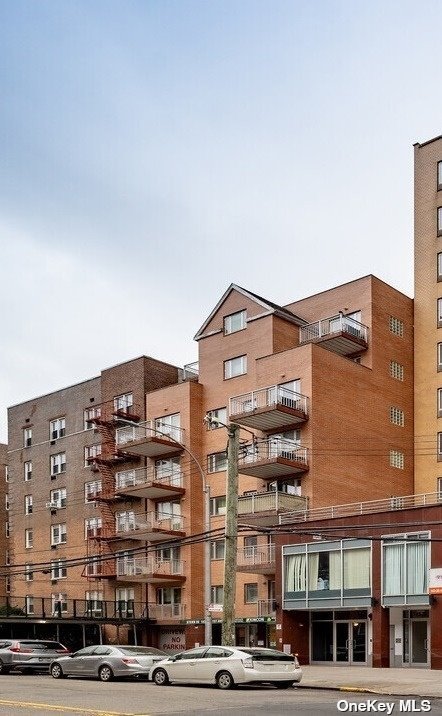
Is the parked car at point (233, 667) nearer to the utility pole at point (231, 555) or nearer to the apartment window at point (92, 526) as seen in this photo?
the utility pole at point (231, 555)

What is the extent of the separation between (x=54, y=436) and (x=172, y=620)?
1666 centimetres

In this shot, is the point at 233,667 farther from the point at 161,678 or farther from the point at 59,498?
the point at 59,498

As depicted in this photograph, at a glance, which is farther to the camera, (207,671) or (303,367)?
(303,367)

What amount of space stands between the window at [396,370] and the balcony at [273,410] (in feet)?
24.9

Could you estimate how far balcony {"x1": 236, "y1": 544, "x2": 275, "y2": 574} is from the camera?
4529 centimetres

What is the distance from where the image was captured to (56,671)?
31.1 metres

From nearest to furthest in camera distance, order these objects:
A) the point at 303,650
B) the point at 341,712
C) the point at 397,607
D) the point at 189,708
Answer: the point at 341,712, the point at 189,708, the point at 397,607, the point at 303,650

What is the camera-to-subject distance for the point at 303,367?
48.2m

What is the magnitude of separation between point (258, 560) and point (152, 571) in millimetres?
8516

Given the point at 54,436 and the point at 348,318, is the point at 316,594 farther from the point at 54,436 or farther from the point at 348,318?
the point at 54,436

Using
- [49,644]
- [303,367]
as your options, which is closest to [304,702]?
[49,644]

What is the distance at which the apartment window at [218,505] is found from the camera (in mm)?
51562

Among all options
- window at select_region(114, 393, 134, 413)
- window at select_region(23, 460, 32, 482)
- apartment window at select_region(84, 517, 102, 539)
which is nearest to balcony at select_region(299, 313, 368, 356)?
window at select_region(114, 393, 134, 413)

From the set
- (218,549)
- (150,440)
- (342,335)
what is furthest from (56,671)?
(342,335)
